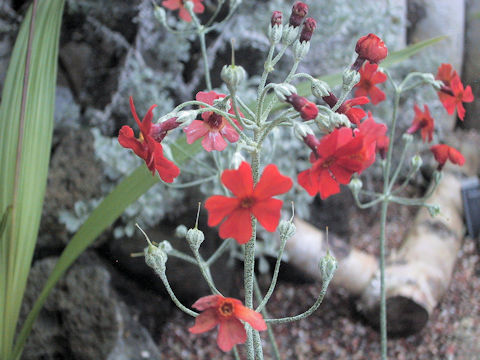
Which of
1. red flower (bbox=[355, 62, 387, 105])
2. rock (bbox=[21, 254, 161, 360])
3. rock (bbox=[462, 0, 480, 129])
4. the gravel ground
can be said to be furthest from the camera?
rock (bbox=[462, 0, 480, 129])

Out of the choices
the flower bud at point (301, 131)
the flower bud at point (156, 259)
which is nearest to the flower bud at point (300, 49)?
the flower bud at point (301, 131)

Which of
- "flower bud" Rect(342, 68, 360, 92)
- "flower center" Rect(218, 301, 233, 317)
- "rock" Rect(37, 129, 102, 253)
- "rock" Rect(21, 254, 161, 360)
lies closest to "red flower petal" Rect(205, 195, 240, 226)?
"flower center" Rect(218, 301, 233, 317)

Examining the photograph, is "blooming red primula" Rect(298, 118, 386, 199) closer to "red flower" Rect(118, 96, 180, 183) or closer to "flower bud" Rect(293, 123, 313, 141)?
"flower bud" Rect(293, 123, 313, 141)

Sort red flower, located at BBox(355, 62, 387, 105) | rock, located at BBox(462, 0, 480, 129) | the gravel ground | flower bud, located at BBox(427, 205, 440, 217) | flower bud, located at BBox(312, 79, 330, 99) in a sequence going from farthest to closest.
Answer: rock, located at BBox(462, 0, 480, 129) → the gravel ground → flower bud, located at BBox(427, 205, 440, 217) → red flower, located at BBox(355, 62, 387, 105) → flower bud, located at BBox(312, 79, 330, 99)

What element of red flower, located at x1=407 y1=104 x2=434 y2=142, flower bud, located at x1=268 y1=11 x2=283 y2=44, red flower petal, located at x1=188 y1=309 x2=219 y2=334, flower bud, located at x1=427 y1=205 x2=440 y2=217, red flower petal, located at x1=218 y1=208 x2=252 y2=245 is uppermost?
flower bud, located at x1=268 y1=11 x2=283 y2=44

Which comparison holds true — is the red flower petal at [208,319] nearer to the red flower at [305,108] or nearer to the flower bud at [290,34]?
the red flower at [305,108]

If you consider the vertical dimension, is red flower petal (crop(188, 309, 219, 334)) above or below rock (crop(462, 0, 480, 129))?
above

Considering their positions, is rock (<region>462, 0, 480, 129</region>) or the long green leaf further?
rock (<region>462, 0, 480, 129</region>)
